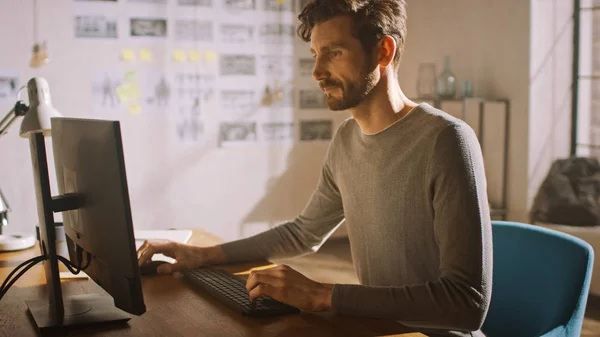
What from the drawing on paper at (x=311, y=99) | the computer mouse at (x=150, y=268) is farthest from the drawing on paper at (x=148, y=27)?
the computer mouse at (x=150, y=268)

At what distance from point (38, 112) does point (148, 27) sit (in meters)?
2.60

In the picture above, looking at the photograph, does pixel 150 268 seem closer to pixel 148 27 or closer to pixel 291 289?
pixel 291 289

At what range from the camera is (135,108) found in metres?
4.62

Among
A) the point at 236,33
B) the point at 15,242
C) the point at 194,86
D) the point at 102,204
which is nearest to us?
the point at 102,204

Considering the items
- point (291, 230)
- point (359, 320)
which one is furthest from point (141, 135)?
point (359, 320)

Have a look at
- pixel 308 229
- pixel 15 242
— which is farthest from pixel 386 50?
pixel 15 242

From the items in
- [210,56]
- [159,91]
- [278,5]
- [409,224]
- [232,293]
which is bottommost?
[232,293]

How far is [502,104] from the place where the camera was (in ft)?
14.7

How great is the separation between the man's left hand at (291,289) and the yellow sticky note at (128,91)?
3.32 metres

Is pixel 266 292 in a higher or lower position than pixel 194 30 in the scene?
lower

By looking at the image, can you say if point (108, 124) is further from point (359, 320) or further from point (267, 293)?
point (359, 320)

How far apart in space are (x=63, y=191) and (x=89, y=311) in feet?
0.85

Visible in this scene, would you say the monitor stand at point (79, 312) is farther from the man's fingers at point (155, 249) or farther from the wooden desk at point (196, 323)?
the man's fingers at point (155, 249)

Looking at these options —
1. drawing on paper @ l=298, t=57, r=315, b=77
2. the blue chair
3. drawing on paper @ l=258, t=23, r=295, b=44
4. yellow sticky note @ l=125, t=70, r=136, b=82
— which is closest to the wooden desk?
the blue chair
